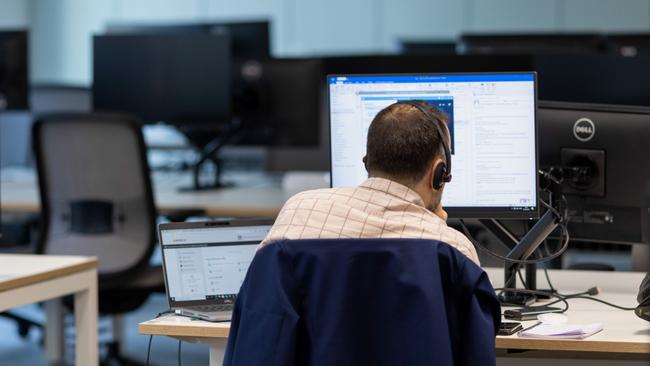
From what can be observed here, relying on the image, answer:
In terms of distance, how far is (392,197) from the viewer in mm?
1650

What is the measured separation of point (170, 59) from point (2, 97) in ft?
2.49

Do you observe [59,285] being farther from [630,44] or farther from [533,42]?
[630,44]

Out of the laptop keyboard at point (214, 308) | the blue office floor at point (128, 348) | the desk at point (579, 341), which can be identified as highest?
the laptop keyboard at point (214, 308)

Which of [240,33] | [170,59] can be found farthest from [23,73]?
[240,33]

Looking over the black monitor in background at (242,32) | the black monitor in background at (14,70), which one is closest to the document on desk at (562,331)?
the black monitor in background at (242,32)

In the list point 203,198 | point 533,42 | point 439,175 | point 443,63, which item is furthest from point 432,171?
point 533,42

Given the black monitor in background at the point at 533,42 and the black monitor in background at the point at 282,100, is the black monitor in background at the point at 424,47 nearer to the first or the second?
the black monitor in background at the point at 533,42

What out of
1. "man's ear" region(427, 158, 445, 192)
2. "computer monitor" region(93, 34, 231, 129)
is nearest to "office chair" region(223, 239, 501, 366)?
"man's ear" region(427, 158, 445, 192)

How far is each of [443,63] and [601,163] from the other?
1.22 meters

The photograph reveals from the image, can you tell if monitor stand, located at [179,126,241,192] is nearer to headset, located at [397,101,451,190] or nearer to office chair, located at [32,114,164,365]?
office chair, located at [32,114,164,365]

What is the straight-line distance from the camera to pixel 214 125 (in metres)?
4.06

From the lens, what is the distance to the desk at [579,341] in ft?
6.03

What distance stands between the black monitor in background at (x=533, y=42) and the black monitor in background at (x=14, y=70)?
74.3 inches

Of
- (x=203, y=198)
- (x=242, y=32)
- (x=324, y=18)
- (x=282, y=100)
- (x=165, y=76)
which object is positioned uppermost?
(x=324, y=18)
